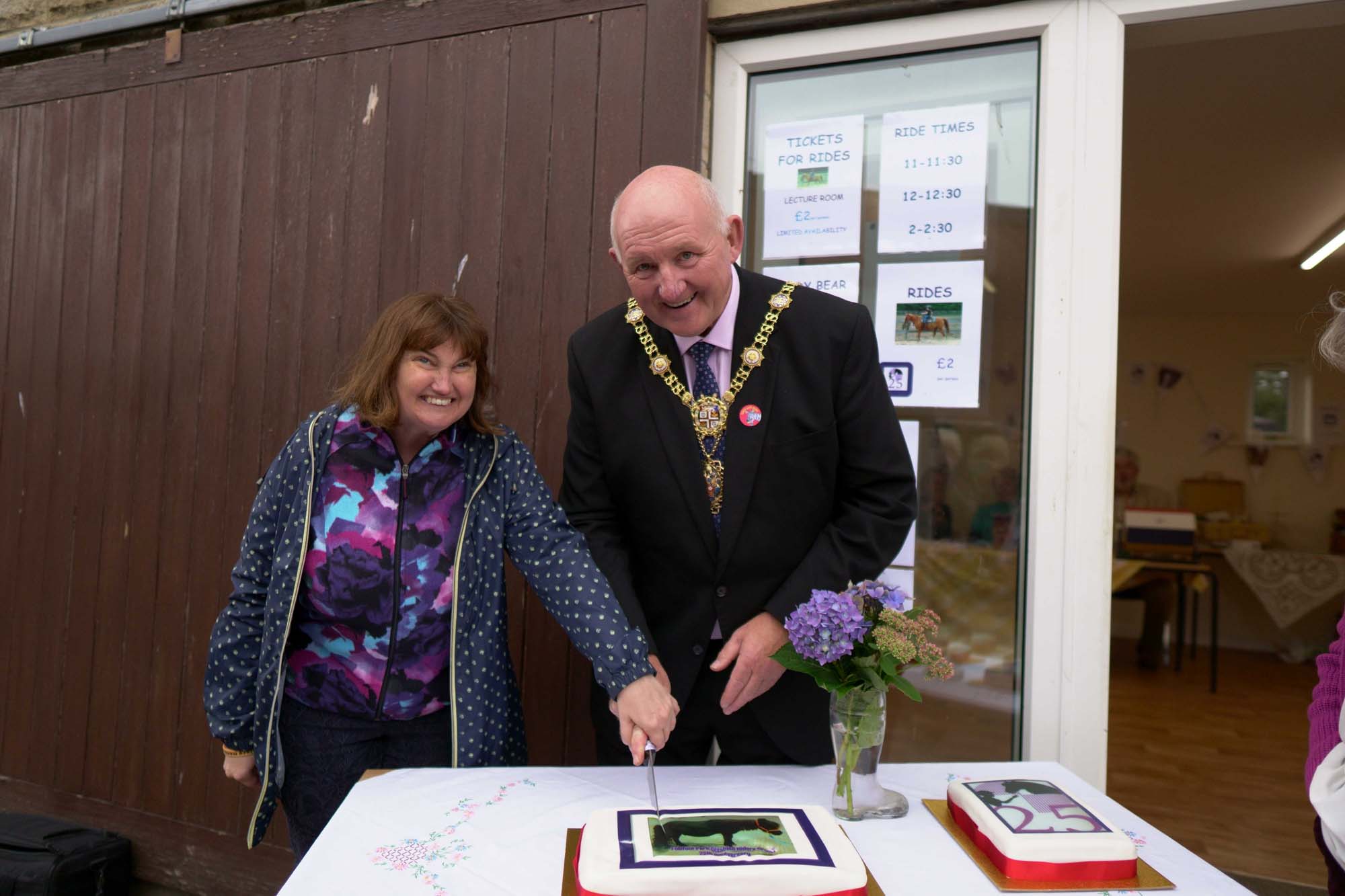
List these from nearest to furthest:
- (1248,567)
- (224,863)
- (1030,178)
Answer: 1. (1030,178)
2. (224,863)
3. (1248,567)

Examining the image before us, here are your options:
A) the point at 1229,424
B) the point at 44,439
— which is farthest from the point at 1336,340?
the point at 1229,424

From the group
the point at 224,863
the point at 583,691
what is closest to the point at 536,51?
the point at 583,691

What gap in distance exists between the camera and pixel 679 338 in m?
1.83

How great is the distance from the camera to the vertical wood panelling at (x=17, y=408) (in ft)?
11.0

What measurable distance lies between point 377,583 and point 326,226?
1592mm

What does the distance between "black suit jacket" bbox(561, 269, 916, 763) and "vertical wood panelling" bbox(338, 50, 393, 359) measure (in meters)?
1.33

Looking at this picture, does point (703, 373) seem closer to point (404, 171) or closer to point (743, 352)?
point (743, 352)

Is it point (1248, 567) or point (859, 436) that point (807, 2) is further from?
point (1248, 567)

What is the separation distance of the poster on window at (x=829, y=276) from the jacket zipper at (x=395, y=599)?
1130 millimetres

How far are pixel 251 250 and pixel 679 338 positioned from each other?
72.8 inches

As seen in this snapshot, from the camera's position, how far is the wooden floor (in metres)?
3.33

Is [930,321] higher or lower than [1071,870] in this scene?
higher

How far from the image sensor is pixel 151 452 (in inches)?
123

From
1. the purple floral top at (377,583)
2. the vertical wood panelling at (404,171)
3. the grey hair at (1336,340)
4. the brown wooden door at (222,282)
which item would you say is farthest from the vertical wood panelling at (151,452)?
the grey hair at (1336,340)
